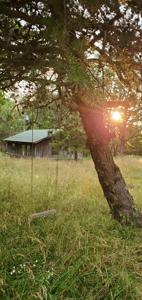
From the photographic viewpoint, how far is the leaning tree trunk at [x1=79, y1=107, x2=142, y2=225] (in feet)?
18.7

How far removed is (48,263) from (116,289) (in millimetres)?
740

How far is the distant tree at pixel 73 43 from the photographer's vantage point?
3035 mm

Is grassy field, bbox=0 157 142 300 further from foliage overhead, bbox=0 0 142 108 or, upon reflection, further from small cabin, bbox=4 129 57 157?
small cabin, bbox=4 129 57 157

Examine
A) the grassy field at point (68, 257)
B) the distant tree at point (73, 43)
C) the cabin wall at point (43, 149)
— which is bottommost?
the grassy field at point (68, 257)

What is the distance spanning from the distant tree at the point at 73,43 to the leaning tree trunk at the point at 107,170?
49cm

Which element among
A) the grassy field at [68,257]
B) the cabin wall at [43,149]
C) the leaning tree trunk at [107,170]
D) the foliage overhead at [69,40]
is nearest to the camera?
the foliage overhead at [69,40]

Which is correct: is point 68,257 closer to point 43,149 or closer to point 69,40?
point 69,40

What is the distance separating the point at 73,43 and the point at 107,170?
2942 millimetres

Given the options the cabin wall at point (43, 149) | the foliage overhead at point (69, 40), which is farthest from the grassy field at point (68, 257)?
the cabin wall at point (43, 149)

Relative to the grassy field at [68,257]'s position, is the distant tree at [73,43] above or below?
above

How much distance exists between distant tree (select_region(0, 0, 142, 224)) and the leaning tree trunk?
0.49 m

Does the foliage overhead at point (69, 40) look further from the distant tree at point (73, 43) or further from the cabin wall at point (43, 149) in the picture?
the cabin wall at point (43, 149)

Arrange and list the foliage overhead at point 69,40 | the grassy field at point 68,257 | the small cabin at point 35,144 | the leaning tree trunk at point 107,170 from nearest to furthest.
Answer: the foliage overhead at point 69,40 < the grassy field at point 68,257 < the leaning tree trunk at point 107,170 < the small cabin at point 35,144

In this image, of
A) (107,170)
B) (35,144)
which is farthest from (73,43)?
(35,144)
